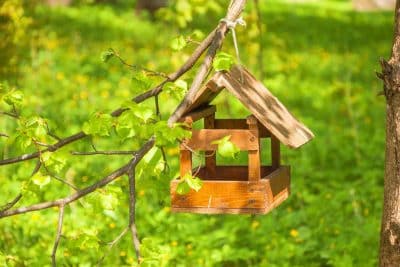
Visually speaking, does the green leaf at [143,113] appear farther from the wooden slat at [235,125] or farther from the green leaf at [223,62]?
the wooden slat at [235,125]

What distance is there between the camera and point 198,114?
3.89 m

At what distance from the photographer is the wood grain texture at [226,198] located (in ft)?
12.7

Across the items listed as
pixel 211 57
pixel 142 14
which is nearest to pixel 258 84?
pixel 211 57

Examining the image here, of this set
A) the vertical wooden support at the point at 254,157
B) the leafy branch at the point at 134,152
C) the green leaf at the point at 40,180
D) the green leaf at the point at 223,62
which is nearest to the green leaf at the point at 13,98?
the leafy branch at the point at 134,152

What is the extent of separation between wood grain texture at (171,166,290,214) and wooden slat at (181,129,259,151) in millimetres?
164

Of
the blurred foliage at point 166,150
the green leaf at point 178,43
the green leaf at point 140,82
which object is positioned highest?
the green leaf at point 178,43

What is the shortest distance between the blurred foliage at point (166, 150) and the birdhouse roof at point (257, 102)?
0.15 metres

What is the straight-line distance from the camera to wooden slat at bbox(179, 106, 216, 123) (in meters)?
3.73

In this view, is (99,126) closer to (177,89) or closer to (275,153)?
(177,89)

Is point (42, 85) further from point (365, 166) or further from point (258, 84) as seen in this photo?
point (258, 84)

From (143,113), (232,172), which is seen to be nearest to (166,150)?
(232,172)

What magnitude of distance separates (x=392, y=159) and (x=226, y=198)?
74 cm

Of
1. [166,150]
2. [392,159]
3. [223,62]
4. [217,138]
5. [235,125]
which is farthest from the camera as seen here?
[166,150]

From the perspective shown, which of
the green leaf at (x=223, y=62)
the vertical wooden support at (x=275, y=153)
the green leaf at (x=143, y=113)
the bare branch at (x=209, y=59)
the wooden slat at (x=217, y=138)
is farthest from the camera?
the vertical wooden support at (x=275, y=153)
